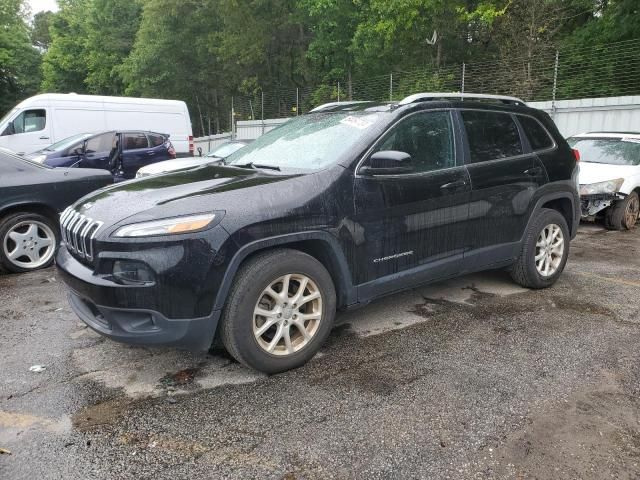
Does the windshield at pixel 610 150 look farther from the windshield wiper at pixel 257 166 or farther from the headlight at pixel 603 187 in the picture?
the windshield wiper at pixel 257 166

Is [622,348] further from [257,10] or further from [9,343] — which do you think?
[257,10]

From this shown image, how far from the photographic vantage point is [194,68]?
3262cm

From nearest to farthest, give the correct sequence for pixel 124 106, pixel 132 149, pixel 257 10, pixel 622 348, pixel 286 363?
pixel 286 363 → pixel 622 348 → pixel 132 149 → pixel 124 106 → pixel 257 10

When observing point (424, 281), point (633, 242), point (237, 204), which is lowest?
point (633, 242)

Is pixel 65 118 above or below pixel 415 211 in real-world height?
above

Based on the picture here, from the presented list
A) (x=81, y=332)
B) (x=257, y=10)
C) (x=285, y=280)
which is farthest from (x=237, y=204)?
(x=257, y=10)

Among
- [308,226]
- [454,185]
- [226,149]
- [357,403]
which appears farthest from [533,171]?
[226,149]

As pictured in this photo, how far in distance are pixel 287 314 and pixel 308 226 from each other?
0.57m

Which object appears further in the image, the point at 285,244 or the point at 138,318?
the point at 285,244

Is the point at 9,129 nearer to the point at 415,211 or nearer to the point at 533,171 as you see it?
the point at 415,211

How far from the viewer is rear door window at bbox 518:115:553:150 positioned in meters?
4.80

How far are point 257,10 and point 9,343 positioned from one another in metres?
26.5

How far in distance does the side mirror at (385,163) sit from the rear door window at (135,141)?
9241 millimetres

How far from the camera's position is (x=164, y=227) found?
113 inches
